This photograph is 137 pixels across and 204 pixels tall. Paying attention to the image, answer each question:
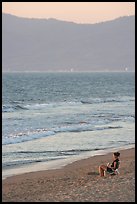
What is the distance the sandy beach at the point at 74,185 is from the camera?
11234 mm

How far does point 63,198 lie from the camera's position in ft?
37.0

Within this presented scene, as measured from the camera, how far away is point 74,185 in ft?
43.7

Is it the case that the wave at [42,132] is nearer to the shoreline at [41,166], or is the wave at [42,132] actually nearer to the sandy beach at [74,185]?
the shoreline at [41,166]

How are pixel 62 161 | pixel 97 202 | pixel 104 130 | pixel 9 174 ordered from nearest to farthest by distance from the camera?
pixel 97 202 → pixel 9 174 → pixel 62 161 → pixel 104 130

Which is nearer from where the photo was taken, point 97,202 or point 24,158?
point 97,202

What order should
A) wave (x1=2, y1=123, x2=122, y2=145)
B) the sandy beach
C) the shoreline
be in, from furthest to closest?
wave (x1=2, y1=123, x2=122, y2=145)
the shoreline
the sandy beach

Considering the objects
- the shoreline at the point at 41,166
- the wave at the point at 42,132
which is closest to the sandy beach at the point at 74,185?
the shoreline at the point at 41,166

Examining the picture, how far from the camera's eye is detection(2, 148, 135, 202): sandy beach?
36.9 ft

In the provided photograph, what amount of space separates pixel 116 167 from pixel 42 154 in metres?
5.31

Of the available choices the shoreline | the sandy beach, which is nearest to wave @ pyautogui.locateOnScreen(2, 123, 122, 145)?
the shoreline

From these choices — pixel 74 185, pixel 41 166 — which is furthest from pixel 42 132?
pixel 74 185

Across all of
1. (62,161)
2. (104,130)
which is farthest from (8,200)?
(104,130)

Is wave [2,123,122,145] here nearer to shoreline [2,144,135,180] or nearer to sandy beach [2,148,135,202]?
shoreline [2,144,135,180]

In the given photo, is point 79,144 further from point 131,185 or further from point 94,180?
point 131,185
